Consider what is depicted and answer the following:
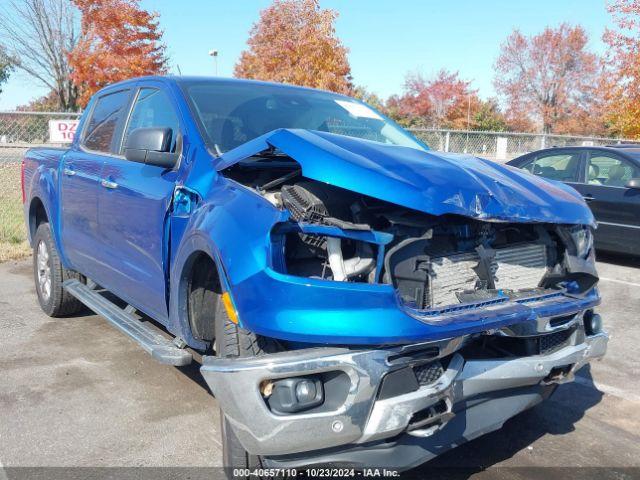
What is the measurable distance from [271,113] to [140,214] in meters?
1.04

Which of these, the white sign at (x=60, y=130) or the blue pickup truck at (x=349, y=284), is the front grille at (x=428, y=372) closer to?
the blue pickup truck at (x=349, y=284)

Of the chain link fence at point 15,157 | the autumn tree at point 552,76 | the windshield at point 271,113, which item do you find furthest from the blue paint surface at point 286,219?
the autumn tree at point 552,76

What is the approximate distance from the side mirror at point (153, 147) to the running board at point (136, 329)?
3.20 feet

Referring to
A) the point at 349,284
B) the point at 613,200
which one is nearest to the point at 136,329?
the point at 349,284

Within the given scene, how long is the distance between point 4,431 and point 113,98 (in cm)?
260

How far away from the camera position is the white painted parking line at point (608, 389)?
420 centimetres

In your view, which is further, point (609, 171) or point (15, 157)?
point (15, 157)

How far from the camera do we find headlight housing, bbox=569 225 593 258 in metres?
3.18

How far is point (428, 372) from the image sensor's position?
2553 millimetres

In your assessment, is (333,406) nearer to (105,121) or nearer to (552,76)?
(105,121)

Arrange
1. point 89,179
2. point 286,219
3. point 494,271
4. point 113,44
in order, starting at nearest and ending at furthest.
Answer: point 286,219 < point 494,271 < point 89,179 < point 113,44

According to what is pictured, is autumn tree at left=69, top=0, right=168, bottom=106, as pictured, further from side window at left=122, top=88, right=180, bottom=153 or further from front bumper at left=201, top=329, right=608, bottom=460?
front bumper at left=201, top=329, right=608, bottom=460

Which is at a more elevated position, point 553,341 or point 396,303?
point 396,303

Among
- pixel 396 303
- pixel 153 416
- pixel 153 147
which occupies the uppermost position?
pixel 153 147
